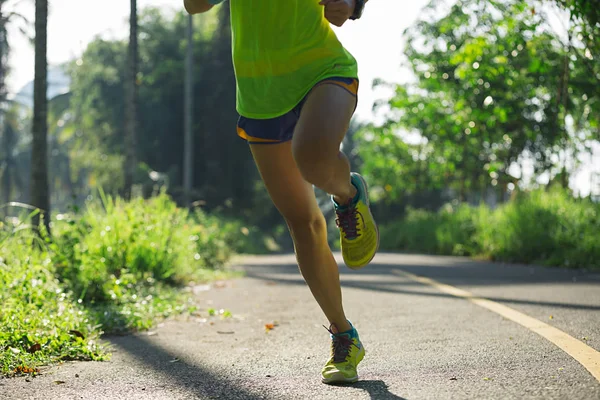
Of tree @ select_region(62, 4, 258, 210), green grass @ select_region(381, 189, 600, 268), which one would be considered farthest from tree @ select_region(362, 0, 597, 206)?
tree @ select_region(62, 4, 258, 210)

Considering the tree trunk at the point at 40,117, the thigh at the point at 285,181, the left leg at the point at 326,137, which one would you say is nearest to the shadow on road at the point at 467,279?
the tree trunk at the point at 40,117

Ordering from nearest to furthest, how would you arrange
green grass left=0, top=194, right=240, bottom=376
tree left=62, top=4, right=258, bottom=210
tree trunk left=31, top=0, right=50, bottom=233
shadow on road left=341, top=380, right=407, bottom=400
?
shadow on road left=341, top=380, right=407, bottom=400, green grass left=0, top=194, right=240, bottom=376, tree trunk left=31, top=0, right=50, bottom=233, tree left=62, top=4, right=258, bottom=210

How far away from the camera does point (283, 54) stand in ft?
11.3

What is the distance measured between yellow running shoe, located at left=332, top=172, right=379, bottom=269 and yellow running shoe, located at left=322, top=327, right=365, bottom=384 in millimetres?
327

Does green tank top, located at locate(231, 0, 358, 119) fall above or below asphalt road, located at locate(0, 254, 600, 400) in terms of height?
above

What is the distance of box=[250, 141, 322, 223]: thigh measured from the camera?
11.7 ft

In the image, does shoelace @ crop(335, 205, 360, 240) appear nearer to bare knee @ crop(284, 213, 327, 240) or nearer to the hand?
bare knee @ crop(284, 213, 327, 240)

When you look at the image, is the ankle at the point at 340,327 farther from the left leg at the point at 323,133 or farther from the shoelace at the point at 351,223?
the left leg at the point at 323,133

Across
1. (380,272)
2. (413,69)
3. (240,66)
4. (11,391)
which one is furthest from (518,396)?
(413,69)

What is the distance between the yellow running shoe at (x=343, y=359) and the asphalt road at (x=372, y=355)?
0.08 m

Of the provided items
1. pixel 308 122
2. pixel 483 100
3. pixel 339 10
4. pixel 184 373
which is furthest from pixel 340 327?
pixel 483 100

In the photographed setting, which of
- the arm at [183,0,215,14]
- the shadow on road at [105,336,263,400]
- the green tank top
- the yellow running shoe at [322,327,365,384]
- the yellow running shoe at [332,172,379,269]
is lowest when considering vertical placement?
the shadow on road at [105,336,263,400]

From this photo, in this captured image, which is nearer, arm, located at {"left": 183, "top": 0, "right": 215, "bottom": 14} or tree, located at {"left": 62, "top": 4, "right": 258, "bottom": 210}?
arm, located at {"left": 183, "top": 0, "right": 215, "bottom": 14}

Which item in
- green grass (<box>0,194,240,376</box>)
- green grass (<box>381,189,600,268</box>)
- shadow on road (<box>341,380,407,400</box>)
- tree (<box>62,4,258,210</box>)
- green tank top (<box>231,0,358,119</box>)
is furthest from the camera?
tree (<box>62,4,258,210</box>)
